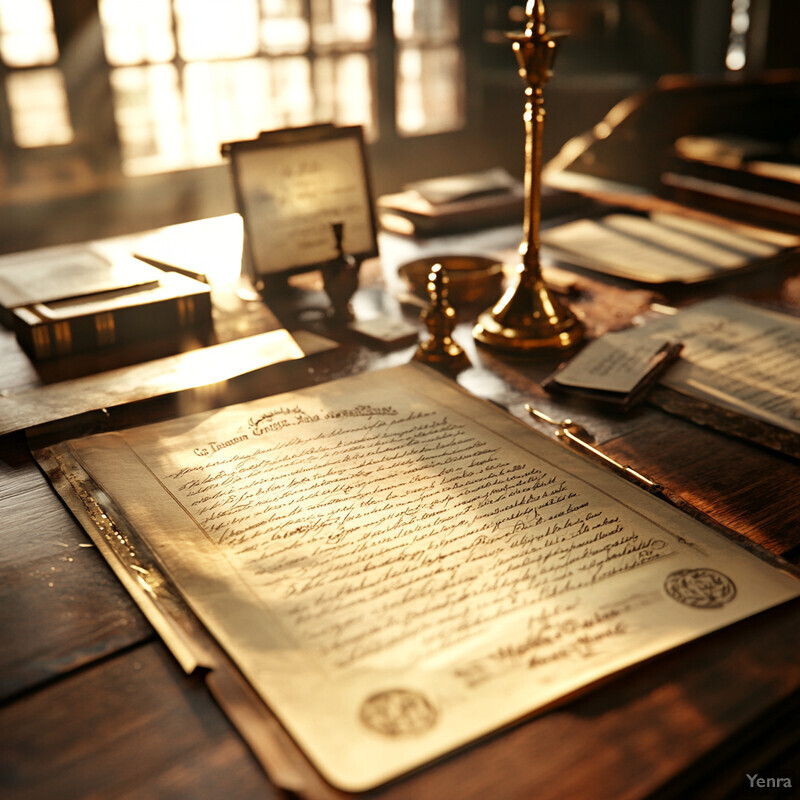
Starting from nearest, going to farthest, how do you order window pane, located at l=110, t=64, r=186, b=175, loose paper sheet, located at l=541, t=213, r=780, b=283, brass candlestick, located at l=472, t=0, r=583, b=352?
brass candlestick, located at l=472, t=0, r=583, b=352 < loose paper sheet, located at l=541, t=213, r=780, b=283 < window pane, located at l=110, t=64, r=186, b=175

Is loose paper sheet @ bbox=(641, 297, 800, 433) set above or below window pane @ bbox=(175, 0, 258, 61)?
below

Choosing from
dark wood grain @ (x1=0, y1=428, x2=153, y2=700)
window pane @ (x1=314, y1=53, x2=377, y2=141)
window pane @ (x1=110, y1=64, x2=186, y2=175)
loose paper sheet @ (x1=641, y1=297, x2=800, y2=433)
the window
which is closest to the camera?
dark wood grain @ (x1=0, y1=428, x2=153, y2=700)

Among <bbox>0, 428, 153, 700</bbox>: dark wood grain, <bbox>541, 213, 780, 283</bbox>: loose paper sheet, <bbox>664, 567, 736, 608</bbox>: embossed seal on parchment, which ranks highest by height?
<bbox>541, 213, 780, 283</bbox>: loose paper sheet

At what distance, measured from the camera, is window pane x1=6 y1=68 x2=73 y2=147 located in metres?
3.36

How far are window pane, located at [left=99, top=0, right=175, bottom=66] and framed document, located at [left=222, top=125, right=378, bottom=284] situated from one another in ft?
8.56

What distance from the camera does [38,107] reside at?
3.42 metres

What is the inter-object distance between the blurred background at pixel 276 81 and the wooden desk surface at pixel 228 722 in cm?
284

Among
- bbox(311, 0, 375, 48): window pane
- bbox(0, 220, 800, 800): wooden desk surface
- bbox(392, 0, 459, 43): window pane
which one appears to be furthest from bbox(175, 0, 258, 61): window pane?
bbox(0, 220, 800, 800): wooden desk surface

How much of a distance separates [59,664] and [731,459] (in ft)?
2.15

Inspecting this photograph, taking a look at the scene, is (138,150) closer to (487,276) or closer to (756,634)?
(487,276)

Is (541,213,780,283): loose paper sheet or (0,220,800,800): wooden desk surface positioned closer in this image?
(0,220,800,800): wooden desk surface

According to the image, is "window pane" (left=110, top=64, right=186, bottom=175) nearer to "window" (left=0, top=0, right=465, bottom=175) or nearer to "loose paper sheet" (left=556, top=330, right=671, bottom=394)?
"window" (left=0, top=0, right=465, bottom=175)

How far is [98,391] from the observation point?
3.30 feet

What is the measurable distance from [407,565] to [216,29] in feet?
12.2
